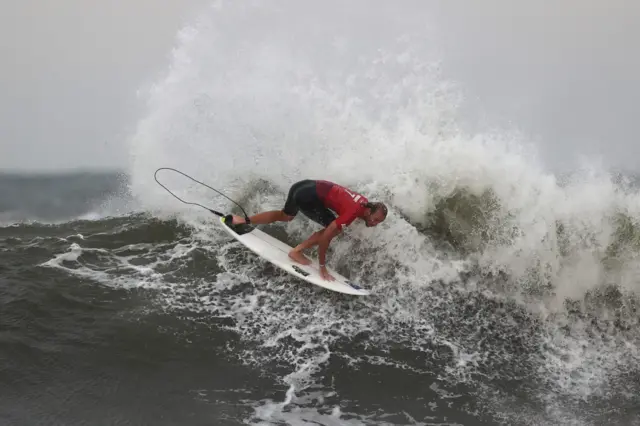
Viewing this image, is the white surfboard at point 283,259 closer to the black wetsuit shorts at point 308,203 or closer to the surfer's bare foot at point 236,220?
the surfer's bare foot at point 236,220

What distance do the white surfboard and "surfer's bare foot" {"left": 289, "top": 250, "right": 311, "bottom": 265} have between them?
0.05m

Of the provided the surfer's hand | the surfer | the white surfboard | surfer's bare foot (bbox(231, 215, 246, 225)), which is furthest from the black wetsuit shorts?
the surfer's hand

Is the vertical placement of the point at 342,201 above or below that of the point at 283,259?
above

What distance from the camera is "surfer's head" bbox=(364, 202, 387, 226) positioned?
5.56 meters

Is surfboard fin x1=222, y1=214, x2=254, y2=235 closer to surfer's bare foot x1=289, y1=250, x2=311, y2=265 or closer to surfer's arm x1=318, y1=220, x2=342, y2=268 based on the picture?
surfer's bare foot x1=289, y1=250, x2=311, y2=265

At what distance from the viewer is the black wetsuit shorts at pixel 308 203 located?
19.9 feet

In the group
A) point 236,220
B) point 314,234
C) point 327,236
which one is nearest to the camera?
point 327,236

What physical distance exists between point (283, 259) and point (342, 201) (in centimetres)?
112

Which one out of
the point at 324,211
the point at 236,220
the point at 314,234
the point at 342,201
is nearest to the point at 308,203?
the point at 324,211

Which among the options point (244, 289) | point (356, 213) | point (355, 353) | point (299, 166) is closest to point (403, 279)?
point (356, 213)

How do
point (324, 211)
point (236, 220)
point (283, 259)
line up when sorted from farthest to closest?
point (236, 220) < point (324, 211) < point (283, 259)

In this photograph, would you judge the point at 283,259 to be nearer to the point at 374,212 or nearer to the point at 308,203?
the point at 308,203

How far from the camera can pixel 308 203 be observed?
20.1ft

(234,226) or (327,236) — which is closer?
(327,236)
